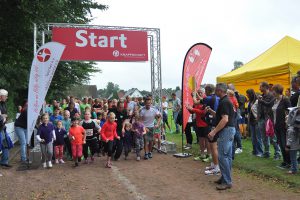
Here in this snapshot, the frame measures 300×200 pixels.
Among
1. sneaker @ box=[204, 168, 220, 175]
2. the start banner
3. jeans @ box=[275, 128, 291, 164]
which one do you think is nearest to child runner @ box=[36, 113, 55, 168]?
the start banner

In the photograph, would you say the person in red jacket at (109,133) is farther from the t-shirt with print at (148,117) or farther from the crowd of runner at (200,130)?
the t-shirt with print at (148,117)

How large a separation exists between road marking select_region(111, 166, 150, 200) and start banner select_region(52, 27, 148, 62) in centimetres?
433

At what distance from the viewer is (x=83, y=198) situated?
6273 mm

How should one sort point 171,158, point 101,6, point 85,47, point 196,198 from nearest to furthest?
point 196,198 → point 171,158 → point 85,47 → point 101,6

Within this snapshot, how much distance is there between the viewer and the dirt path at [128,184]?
20.9ft

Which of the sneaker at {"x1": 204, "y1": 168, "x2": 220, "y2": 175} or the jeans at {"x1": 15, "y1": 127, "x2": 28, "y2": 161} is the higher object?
the jeans at {"x1": 15, "y1": 127, "x2": 28, "y2": 161}

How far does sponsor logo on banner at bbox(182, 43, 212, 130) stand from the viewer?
10241 millimetres

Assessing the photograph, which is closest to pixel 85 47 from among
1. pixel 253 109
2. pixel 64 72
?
pixel 253 109

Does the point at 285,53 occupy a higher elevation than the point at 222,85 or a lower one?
higher

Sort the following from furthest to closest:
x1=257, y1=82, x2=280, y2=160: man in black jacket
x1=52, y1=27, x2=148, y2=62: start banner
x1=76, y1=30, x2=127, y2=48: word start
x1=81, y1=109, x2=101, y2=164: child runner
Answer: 1. x1=76, y1=30, x2=127, y2=48: word start
2. x1=52, y1=27, x2=148, y2=62: start banner
3. x1=81, y1=109, x2=101, y2=164: child runner
4. x1=257, y1=82, x2=280, y2=160: man in black jacket

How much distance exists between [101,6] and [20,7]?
13.4 m

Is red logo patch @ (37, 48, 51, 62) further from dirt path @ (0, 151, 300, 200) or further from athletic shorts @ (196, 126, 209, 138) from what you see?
athletic shorts @ (196, 126, 209, 138)

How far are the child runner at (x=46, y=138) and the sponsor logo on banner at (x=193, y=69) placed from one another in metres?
3.80

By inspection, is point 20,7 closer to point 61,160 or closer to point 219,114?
point 61,160
